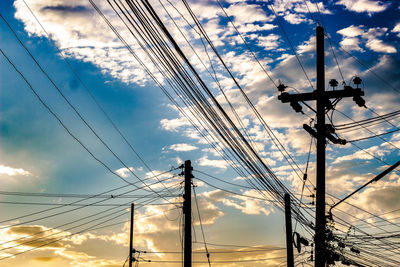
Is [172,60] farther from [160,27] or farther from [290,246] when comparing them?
[290,246]

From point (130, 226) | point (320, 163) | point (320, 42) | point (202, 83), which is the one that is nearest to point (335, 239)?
point (320, 163)

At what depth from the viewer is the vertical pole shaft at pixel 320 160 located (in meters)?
12.6

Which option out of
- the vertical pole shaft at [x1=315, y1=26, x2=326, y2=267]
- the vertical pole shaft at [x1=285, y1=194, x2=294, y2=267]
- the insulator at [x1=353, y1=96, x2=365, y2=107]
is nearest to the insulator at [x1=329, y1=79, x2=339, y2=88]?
the vertical pole shaft at [x1=315, y1=26, x2=326, y2=267]

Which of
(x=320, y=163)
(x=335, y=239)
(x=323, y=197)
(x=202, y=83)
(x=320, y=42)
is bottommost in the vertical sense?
(x=335, y=239)

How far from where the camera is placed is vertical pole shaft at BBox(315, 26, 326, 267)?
1258 cm

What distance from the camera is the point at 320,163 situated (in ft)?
42.5

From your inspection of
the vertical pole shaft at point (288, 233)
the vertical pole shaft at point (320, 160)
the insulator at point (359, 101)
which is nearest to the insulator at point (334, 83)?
the vertical pole shaft at point (320, 160)

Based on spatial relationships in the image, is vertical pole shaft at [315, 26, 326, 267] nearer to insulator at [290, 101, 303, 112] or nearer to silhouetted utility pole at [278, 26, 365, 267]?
silhouetted utility pole at [278, 26, 365, 267]

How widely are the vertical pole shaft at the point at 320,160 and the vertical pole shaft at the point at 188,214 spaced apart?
18.4 feet

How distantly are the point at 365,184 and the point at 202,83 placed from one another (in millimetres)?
8106

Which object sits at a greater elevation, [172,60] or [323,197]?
[172,60]

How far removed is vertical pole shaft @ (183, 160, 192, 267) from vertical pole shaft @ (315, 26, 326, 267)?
5.61 meters

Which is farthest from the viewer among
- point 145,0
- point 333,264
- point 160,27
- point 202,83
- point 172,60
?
point 333,264

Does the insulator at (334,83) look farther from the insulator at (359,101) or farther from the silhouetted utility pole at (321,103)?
the insulator at (359,101)
